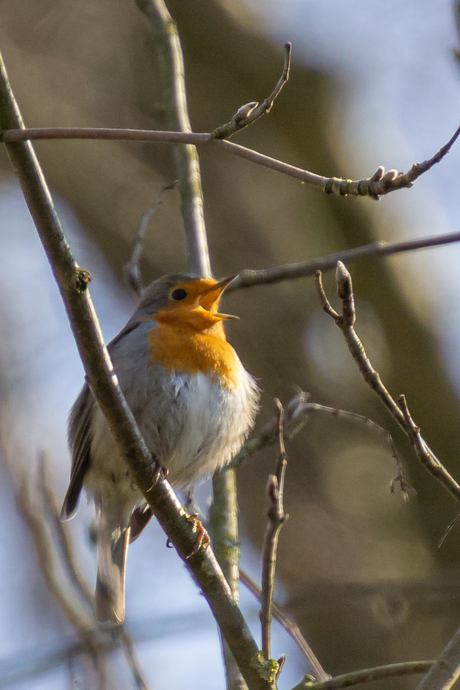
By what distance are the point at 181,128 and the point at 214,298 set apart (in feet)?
3.40

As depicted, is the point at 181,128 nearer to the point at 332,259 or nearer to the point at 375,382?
the point at 332,259

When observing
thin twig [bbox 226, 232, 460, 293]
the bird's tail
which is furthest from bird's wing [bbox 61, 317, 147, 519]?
thin twig [bbox 226, 232, 460, 293]

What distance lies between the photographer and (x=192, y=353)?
13.8ft

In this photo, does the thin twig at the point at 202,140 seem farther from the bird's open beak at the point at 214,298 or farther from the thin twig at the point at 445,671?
the bird's open beak at the point at 214,298

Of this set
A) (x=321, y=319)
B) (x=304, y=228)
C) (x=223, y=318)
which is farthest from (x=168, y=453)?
(x=304, y=228)

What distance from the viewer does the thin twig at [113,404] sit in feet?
8.13

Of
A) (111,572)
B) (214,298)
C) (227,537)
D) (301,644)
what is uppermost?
(214,298)

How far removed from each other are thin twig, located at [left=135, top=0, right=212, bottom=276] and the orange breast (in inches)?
17.2

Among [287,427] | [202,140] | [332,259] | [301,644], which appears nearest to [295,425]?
[287,427]

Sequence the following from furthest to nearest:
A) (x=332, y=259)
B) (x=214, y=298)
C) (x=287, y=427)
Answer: (x=214, y=298), (x=287, y=427), (x=332, y=259)

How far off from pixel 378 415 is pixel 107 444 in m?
2.50

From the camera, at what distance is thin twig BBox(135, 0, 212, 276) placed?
A: 4586 millimetres

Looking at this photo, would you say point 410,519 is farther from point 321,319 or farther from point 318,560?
point 321,319

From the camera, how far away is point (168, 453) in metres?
4.22
